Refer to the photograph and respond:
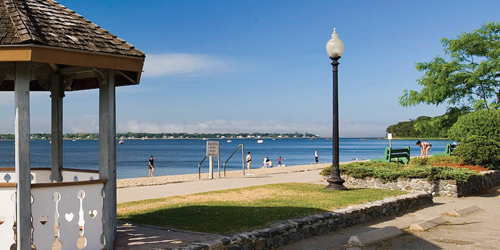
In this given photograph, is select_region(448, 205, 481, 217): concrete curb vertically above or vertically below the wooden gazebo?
below

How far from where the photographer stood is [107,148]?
707 cm

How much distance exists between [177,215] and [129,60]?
426 cm

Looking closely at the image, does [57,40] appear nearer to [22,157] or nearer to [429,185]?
[22,157]

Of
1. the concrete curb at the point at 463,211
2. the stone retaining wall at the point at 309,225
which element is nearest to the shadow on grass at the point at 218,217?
the stone retaining wall at the point at 309,225

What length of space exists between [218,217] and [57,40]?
194 inches

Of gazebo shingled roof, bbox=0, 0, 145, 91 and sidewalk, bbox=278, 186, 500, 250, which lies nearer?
gazebo shingled roof, bbox=0, 0, 145, 91

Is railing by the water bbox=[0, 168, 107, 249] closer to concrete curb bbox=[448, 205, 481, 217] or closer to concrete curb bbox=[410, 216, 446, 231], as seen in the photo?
concrete curb bbox=[410, 216, 446, 231]

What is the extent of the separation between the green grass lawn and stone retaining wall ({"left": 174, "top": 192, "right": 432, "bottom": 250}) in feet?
1.15

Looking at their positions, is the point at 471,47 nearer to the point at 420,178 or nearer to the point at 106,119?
the point at 420,178

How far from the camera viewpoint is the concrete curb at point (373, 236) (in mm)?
8789

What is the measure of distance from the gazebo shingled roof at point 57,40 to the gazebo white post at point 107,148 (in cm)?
49

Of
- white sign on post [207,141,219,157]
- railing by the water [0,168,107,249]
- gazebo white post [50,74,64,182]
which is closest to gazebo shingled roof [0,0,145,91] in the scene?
gazebo white post [50,74,64,182]

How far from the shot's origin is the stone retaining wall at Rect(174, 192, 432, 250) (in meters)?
7.64

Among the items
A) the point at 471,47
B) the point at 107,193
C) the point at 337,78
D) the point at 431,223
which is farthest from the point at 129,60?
the point at 471,47
